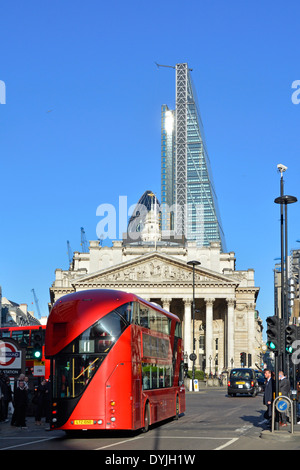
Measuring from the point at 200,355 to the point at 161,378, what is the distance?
9136cm

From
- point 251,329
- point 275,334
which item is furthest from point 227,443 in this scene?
point 251,329

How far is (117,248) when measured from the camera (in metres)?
113

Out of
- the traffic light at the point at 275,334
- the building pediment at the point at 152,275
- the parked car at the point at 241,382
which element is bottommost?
the parked car at the point at 241,382

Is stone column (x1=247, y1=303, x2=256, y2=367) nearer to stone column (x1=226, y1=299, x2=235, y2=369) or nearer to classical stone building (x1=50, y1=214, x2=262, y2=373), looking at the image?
classical stone building (x1=50, y1=214, x2=262, y2=373)

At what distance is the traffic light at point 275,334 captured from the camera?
22750 millimetres

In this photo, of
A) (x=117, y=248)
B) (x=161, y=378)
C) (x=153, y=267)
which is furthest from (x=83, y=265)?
(x=161, y=378)

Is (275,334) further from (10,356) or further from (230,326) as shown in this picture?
(230,326)

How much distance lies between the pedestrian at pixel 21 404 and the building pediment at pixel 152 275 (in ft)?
252

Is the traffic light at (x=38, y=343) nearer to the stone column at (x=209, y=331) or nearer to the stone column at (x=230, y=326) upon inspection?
the stone column at (x=230, y=326)

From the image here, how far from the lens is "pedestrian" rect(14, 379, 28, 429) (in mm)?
27078

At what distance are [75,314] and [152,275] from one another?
280ft

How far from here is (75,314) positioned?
2089 cm

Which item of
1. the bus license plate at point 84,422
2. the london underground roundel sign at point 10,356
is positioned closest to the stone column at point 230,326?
the london underground roundel sign at point 10,356

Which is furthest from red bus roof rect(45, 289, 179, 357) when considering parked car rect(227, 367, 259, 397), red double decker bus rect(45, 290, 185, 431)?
parked car rect(227, 367, 259, 397)
